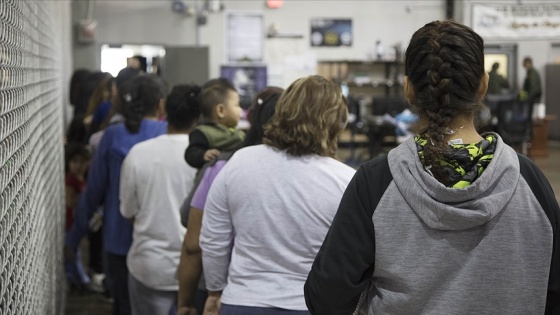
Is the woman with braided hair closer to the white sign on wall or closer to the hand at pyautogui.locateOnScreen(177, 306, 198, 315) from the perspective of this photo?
the hand at pyautogui.locateOnScreen(177, 306, 198, 315)

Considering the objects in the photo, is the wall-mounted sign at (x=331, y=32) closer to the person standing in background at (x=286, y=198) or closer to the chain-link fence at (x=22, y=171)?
the chain-link fence at (x=22, y=171)

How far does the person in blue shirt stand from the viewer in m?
3.92

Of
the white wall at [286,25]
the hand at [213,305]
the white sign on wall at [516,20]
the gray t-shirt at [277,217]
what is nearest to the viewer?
the gray t-shirt at [277,217]

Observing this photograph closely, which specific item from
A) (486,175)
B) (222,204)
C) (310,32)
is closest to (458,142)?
(486,175)

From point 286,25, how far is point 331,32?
90 cm

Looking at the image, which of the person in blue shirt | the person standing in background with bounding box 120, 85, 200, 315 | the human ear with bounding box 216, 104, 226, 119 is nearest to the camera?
the human ear with bounding box 216, 104, 226, 119

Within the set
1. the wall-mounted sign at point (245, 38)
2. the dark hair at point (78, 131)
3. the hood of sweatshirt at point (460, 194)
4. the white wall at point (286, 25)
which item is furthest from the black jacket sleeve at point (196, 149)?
the wall-mounted sign at point (245, 38)

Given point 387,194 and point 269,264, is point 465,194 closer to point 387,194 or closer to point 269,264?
point 387,194

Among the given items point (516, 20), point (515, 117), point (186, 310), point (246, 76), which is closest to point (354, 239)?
point (186, 310)

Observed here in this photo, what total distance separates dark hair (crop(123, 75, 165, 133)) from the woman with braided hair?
2454 millimetres

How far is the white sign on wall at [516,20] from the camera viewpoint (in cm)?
893

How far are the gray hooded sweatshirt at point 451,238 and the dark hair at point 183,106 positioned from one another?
1.97 metres

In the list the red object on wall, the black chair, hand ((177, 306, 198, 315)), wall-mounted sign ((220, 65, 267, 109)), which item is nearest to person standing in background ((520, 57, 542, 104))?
the black chair

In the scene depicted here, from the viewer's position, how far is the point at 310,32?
17.0 metres
